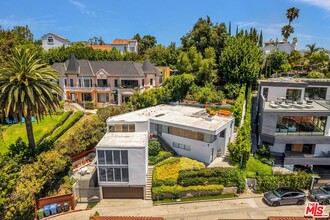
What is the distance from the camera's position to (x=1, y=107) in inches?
1008

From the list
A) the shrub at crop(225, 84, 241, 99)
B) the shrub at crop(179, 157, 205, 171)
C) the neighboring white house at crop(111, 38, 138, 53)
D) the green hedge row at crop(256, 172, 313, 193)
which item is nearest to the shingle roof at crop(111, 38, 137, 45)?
the neighboring white house at crop(111, 38, 138, 53)

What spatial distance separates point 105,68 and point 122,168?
31923 mm

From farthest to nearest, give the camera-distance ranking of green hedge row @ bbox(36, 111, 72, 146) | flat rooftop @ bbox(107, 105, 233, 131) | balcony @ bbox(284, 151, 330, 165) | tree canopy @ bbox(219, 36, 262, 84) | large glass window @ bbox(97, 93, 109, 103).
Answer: large glass window @ bbox(97, 93, 109, 103), tree canopy @ bbox(219, 36, 262, 84), green hedge row @ bbox(36, 111, 72, 146), flat rooftop @ bbox(107, 105, 233, 131), balcony @ bbox(284, 151, 330, 165)

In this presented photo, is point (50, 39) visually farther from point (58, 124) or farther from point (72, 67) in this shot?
point (58, 124)

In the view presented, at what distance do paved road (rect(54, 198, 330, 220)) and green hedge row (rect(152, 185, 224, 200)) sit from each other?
41.0 inches

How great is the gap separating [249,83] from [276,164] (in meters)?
25.4

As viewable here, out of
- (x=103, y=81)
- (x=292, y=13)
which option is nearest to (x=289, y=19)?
(x=292, y=13)

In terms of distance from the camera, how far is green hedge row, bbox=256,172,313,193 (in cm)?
2659

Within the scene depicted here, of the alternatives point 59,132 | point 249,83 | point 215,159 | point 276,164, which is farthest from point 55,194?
point 249,83

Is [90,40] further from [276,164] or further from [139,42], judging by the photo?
[276,164]

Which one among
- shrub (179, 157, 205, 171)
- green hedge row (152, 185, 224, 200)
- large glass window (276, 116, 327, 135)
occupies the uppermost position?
large glass window (276, 116, 327, 135)

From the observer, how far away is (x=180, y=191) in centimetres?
2616

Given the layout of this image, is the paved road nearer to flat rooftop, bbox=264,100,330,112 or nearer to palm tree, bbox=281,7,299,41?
flat rooftop, bbox=264,100,330,112

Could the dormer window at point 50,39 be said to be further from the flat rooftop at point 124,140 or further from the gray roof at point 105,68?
the flat rooftop at point 124,140
